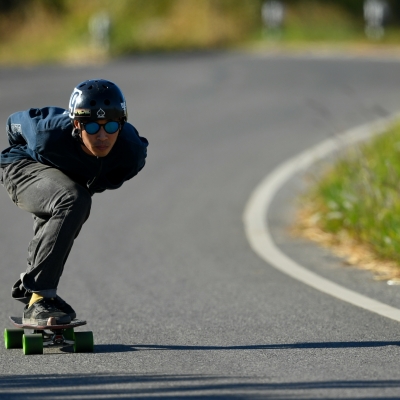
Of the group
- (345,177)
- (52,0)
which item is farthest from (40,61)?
(345,177)

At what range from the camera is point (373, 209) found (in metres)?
8.87

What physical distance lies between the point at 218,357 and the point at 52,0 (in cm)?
→ 4341

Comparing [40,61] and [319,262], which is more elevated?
[40,61]

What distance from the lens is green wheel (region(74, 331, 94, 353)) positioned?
5.52 metres

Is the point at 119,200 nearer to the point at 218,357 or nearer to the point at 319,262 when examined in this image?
the point at 319,262

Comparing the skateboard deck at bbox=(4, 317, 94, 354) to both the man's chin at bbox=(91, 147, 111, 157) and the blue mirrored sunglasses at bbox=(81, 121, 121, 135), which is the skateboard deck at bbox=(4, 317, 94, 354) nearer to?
the man's chin at bbox=(91, 147, 111, 157)

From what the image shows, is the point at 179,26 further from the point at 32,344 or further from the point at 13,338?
the point at 32,344

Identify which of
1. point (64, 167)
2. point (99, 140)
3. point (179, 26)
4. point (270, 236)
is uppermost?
point (179, 26)

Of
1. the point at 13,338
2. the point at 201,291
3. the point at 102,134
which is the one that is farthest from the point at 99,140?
the point at 201,291

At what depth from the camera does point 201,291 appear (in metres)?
7.42

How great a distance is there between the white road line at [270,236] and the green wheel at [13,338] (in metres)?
2.22

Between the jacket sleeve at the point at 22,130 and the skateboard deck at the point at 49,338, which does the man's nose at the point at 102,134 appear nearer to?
the jacket sleeve at the point at 22,130

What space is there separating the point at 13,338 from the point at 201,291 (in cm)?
198

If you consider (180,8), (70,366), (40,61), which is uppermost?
(180,8)
